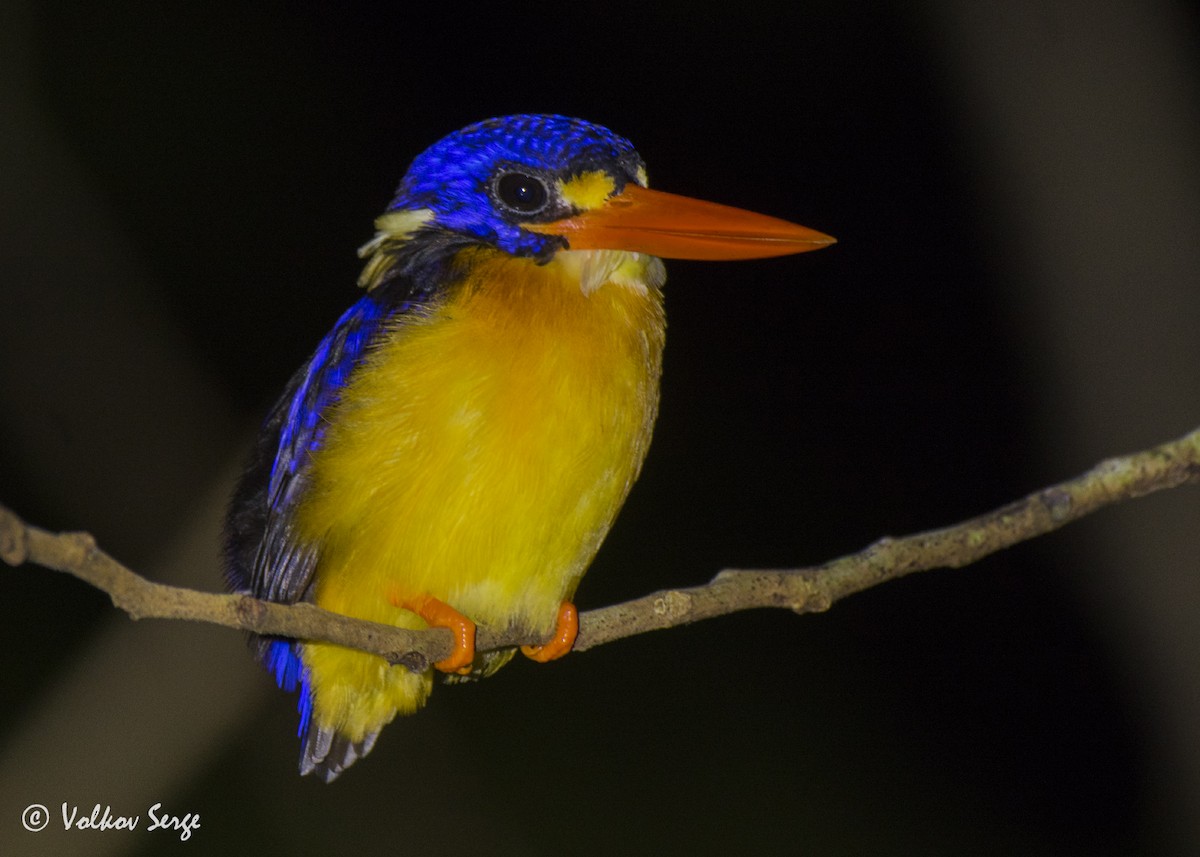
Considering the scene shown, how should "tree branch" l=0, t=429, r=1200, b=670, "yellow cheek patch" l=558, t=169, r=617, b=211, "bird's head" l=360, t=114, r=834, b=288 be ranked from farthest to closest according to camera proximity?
"yellow cheek patch" l=558, t=169, r=617, b=211 → "bird's head" l=360, t=114, r=834, b=288 → "tree branch" l=0, t=429, r=1200, b=670

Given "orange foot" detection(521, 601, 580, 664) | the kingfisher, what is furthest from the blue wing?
"orange foot" detection(521, 601, 580, 664)

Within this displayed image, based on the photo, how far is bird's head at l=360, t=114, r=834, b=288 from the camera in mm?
1985

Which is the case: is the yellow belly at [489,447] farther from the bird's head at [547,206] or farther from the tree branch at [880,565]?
the tree branch at [880,565]

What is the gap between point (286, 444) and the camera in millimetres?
2219

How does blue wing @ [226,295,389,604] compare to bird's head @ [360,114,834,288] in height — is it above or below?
below

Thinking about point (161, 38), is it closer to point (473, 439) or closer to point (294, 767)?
point (294, 767)

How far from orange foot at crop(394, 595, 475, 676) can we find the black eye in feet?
2.39

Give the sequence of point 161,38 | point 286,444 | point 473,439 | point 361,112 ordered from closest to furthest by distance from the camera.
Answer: point 473,439 < point 286,444 < point 161,38 < point 361,112

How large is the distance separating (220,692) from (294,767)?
0.71 m

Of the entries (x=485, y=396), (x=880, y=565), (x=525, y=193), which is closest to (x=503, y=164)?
(x=525, y=193)

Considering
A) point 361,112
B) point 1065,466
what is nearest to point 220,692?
point 361,112

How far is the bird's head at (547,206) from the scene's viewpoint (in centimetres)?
199

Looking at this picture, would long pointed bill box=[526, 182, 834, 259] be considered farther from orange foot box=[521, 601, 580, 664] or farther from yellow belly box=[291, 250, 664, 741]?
orange foot box=[521, 601, 580, 664]

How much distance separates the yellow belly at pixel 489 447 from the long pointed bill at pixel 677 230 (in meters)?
0.06
